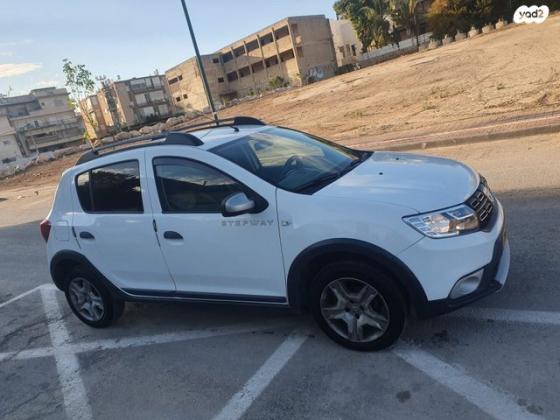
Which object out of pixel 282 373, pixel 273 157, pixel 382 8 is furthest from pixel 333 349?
pixel 382 8

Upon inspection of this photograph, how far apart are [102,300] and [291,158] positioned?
238cm

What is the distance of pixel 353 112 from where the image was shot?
63.8 feet

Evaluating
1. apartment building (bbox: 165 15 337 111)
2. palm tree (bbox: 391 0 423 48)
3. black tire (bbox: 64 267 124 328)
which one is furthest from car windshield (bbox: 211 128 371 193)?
apartment building (bbox: 165 15 337 111)

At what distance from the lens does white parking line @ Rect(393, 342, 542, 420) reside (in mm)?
2736

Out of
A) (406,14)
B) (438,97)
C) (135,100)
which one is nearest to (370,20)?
(406,14)

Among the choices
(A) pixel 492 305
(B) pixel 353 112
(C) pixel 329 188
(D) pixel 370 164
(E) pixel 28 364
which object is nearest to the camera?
(C) pixel 329 188

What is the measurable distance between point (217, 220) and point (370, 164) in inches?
53.3

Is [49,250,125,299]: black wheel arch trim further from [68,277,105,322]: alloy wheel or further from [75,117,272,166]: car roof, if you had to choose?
[75,117,272,166]: car roof

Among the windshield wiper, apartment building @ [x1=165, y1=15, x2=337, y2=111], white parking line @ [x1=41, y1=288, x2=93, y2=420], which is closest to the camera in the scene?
the windshield wiper

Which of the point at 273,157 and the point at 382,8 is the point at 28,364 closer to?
the point at 273,157

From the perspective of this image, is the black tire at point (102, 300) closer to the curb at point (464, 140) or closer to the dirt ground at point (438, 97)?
the curb at point (464, 140)

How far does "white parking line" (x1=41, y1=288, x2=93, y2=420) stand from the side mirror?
71.2 inches

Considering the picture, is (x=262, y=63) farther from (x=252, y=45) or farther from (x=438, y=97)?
(x=438, y=97)

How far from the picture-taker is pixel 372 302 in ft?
11.0
